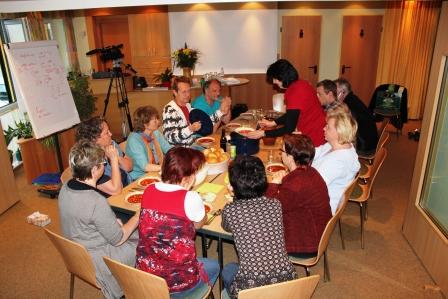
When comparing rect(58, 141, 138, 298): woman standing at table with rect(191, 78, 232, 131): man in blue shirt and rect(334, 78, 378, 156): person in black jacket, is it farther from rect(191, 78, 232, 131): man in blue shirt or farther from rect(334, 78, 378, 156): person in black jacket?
rect(334, 78, 378, 156): person in black jacket

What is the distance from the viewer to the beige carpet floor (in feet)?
9.16

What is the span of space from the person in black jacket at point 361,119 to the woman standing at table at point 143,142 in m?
2.20

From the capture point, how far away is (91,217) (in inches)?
77.6

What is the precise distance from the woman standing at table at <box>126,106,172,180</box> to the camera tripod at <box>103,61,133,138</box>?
2.85 meters

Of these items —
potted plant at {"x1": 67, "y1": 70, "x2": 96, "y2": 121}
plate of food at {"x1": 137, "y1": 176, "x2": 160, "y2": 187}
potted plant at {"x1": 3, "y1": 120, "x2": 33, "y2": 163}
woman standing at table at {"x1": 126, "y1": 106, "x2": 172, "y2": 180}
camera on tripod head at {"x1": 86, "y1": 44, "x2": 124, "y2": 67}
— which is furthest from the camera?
camera on tripod head at {"x1": 86, "y1": 44, "x2": 124, "y2": 67}

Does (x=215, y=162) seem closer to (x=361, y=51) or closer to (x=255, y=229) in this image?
(x=255, y=229)

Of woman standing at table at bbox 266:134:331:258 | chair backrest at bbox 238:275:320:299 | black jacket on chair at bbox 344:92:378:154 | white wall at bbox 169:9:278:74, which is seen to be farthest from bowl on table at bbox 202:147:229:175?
white wall at bbox 169:9:278:74

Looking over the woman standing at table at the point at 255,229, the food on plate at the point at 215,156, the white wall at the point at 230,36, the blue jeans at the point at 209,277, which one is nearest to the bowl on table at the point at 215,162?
the food on plate at the point at 215,156

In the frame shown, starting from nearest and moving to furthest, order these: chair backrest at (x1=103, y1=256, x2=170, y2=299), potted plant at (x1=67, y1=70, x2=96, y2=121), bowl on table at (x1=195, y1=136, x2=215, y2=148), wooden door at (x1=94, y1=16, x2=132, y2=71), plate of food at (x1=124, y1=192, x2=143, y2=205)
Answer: chair backrest at (x1=103, y1=256, x2=170, y2=299) → plate of food at (x1=124, y1=192, x2=143, y2=205) → bowl on table at (x1=195, y1=136, x2=215, y2=148) → potted plant at (x1=67, y1=70, x2=96, y2=121) → wooden door at (x1=94, y1=16, x2=132, y2=71)

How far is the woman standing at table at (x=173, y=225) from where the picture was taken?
178 cm

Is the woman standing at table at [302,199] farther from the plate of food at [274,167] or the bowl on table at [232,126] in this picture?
the bowl on table at [232,126]

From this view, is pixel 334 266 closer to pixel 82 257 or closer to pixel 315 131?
pixel 315 131

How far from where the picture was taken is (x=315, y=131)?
3.35m

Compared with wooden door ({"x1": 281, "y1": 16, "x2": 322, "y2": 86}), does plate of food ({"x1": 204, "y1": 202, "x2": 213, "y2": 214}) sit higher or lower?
lower
